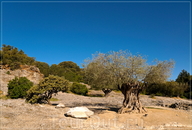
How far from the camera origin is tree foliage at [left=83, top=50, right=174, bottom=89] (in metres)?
16.0

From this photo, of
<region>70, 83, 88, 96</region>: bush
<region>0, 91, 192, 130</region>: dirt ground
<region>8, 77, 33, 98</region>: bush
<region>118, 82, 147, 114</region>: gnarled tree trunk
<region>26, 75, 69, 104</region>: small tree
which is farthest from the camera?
<region>70, 83, 88, 96</region>: bush

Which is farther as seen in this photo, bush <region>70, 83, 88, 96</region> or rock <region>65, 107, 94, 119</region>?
bush <region>70, 83, 88, 96</region>

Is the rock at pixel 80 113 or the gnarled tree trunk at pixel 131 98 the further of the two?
the gnarled tree trunk at pixel 131 98

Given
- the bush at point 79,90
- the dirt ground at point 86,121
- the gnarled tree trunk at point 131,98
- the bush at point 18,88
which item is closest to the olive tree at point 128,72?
the gnarled tree trunk at point 131,98

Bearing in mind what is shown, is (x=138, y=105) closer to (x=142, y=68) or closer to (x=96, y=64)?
(x=142, y=68)

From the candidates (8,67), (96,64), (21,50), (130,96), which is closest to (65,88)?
(96,64)

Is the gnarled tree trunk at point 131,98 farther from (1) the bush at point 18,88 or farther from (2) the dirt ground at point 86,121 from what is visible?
(1) the bush at point 18,88

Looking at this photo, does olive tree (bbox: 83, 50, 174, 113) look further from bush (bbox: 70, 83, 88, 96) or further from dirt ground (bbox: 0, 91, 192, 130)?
bush (bbox: 70, 83, 88, 96)

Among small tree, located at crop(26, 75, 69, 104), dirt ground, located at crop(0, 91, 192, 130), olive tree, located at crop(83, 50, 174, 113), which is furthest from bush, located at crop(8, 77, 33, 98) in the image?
olive tree, located at crop(83, 50, 174, 113)

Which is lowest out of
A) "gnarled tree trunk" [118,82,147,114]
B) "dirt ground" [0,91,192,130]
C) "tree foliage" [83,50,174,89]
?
"dirt ground" [0,91,192,130]

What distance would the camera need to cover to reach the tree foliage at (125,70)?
16047 millimetres

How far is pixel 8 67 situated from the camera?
2176 inches

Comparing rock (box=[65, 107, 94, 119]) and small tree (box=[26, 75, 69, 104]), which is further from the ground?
small tree (box=[26, 75, 69, 104])

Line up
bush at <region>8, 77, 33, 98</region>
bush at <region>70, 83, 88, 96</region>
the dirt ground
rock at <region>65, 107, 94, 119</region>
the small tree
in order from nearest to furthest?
the dirt ground → rock at <region>65, 107, 94, 119</region> → the small tree → bush at <region>8, 77, 33, 98</region> → bush at <region>70, 83, 88, 96</region>
